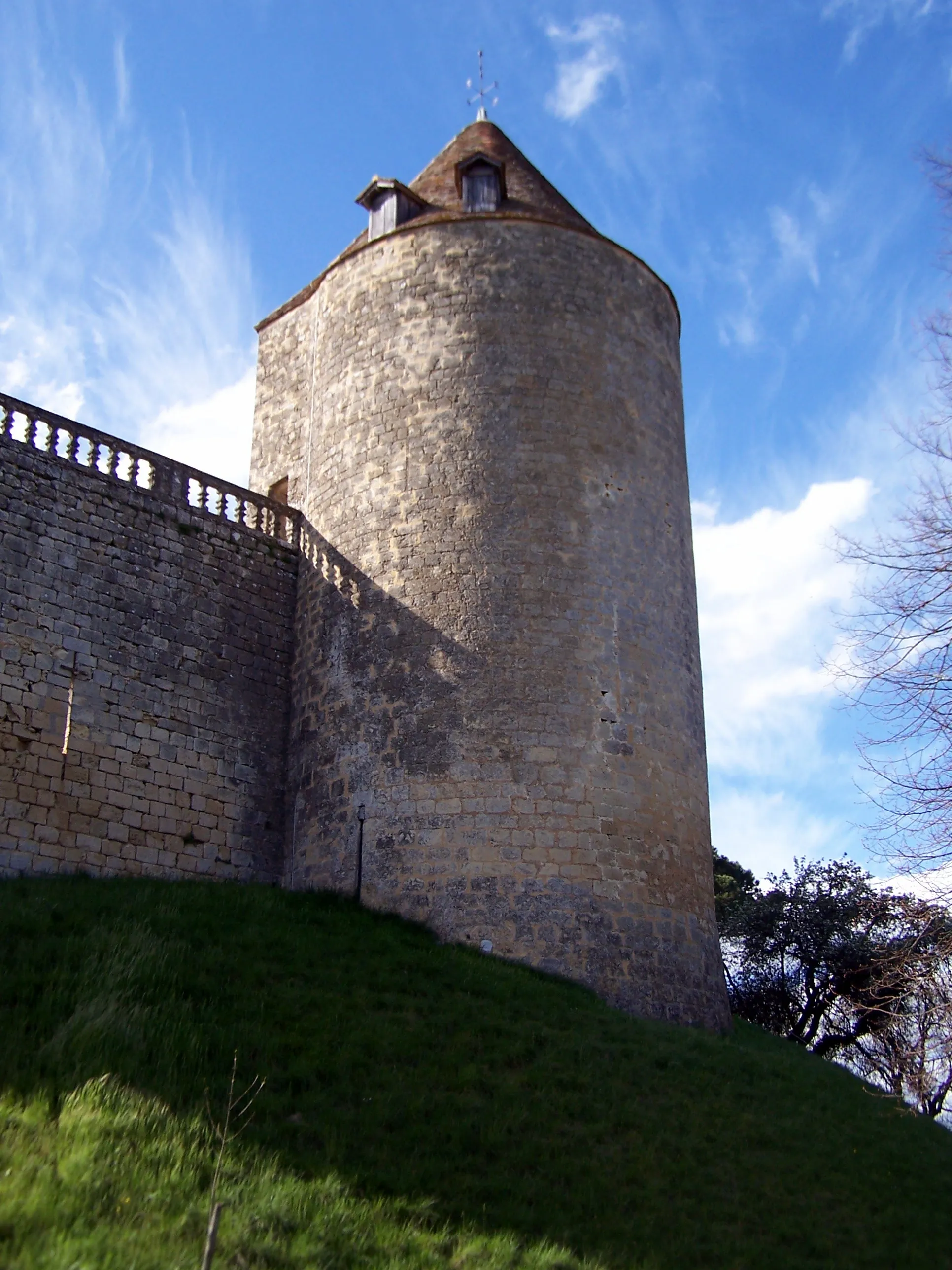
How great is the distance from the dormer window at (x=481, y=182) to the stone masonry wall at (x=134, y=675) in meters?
4.74

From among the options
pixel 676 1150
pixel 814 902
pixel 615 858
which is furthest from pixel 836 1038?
pixel 676 1150

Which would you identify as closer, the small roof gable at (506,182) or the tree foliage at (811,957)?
the small roof gable at (506,182)

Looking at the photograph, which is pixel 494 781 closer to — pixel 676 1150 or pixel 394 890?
pixel 394 890

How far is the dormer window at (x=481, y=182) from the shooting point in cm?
1642

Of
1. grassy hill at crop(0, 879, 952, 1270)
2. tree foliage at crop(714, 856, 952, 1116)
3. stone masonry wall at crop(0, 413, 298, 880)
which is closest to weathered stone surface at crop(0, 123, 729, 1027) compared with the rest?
stone masonry wall at crop(0, 413, 298, 880)

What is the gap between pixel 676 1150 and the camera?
356 inches

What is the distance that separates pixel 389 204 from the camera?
1662cm

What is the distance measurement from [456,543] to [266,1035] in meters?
6.59

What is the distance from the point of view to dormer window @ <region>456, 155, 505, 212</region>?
1642 centimetres

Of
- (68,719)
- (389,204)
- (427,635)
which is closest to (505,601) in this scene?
(427,635)

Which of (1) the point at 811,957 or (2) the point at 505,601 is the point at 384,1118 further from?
(1) the point at 811,957

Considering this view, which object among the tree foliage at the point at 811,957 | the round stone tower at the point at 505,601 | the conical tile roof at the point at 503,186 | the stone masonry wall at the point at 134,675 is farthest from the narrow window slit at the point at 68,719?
the tree foliage at the point at 811,957

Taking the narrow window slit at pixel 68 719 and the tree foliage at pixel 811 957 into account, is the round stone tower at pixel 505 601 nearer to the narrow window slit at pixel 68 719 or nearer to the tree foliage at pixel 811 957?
the narrow window slit at pixel 68 719

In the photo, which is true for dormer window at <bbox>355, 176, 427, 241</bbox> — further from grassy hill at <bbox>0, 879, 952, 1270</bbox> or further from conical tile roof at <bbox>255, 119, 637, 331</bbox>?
grassy hill at <bbox>0, 879, 952, 1270</bbox>
